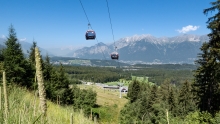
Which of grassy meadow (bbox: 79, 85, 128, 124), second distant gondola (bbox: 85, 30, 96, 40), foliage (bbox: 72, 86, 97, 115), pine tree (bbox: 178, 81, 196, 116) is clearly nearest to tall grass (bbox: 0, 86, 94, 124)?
grassy meadow (bbox: 79, 85, 128, 124)

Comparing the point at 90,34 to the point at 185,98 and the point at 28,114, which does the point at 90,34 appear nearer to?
the point at 28,114

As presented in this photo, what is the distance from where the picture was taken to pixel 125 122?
3105 centimetres

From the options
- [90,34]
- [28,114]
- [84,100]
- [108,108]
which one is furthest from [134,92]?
[28,114]

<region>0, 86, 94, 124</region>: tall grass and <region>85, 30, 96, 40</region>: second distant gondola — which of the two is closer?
<region>0, 86, 94, 124</region>: tall grass

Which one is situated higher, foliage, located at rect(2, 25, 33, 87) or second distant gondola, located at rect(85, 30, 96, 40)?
second distant gondola, located at rect(85, 30, 96, 40)

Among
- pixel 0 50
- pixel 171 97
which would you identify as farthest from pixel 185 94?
pixel 0 50

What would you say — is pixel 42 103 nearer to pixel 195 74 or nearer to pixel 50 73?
pixel 195 74

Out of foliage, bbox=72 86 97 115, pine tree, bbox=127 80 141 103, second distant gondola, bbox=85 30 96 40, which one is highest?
second distant gondola, bbox=85 30 96 40

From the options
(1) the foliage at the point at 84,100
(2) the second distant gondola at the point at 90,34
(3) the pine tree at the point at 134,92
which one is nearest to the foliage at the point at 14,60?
(1) the foliage at the point at 84,100

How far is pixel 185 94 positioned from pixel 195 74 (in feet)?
56.7

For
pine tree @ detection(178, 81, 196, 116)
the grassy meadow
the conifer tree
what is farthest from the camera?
pine tree @ detection(178, 81, 196, 116)

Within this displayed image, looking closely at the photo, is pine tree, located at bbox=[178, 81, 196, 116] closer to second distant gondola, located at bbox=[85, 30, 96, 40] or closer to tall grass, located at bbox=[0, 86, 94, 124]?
second distant gondola, located at bbox=[85, 30, 96, 40]

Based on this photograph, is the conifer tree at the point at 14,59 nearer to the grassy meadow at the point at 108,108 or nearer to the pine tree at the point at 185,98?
the grassy meadow at the point at 108,108

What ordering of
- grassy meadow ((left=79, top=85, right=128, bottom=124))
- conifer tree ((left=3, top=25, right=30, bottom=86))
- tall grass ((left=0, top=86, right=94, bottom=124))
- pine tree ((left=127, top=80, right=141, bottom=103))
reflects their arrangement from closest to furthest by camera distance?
tall grass ((left=0, top=86, right=94, bottom=124)) < conifer tree ((left=3, top=25, right=30, bottom=86)) < grassy meadow ((left=79, top=85, right=128, bottom=124)) < pine tree ((left=127, top=80, right=141, bottom=103))
